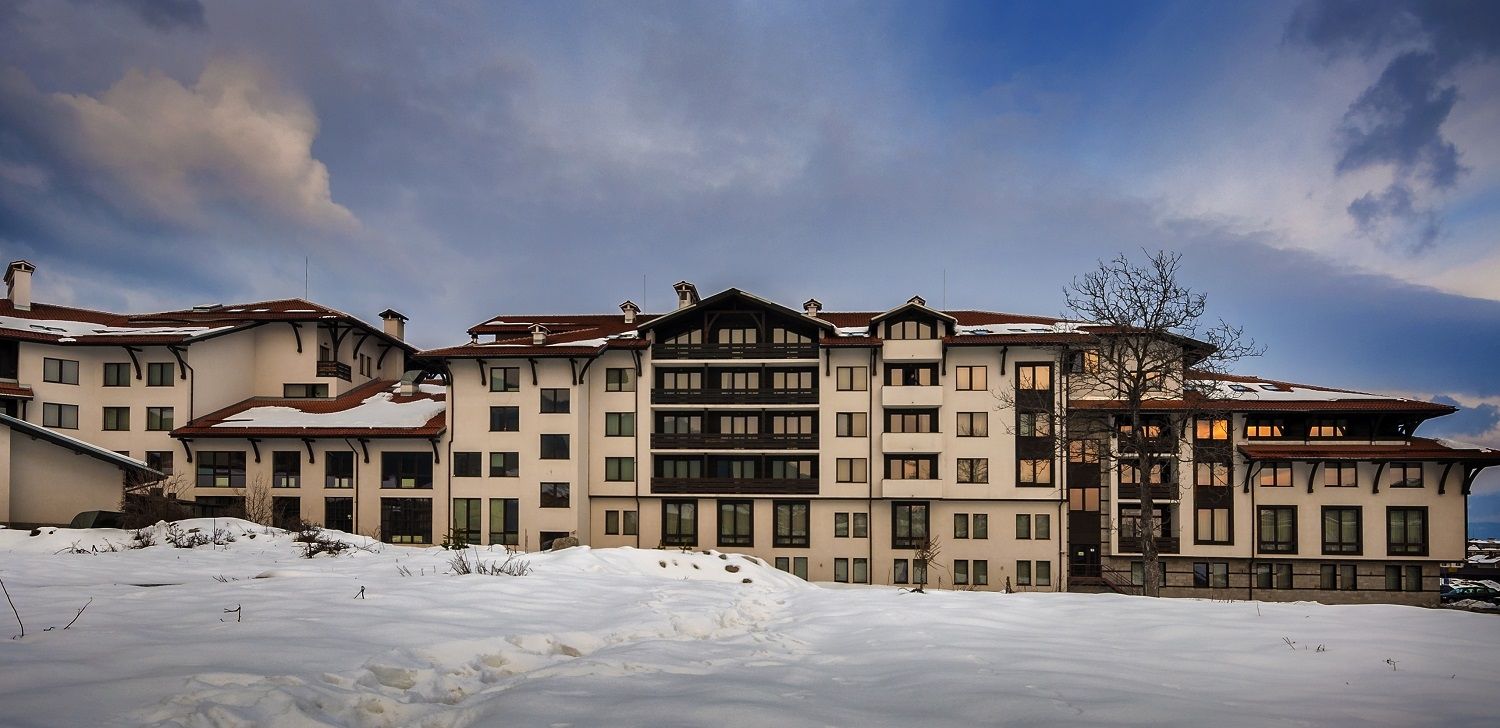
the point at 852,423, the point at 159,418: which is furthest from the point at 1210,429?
the point at 159,418

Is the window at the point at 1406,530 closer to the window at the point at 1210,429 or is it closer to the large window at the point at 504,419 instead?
the window at the point at 1210,429

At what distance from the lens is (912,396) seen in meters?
39.2

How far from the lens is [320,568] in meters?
13.5

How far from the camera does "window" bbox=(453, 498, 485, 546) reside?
39250 millimetres

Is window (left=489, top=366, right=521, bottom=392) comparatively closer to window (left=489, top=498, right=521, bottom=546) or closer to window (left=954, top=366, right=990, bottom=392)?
window (left=489, top=498, right=521, bottom=546)

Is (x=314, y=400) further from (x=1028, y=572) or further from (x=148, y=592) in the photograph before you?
(x=1028, y=572)

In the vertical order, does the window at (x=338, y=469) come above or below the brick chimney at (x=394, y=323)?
below

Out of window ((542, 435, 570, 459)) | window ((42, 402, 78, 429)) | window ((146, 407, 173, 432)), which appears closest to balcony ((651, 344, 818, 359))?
window ((542, 435, 570, 459))

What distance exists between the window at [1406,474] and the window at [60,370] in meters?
74.1

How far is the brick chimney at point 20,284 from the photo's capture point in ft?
131

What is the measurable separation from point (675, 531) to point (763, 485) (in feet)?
19.7

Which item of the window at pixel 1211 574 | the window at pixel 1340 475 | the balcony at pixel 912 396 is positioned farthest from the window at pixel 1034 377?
the window at pixel 1340 475

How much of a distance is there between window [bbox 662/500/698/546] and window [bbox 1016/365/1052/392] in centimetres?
2049

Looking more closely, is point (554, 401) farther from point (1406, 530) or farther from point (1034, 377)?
point (1406, 530)
